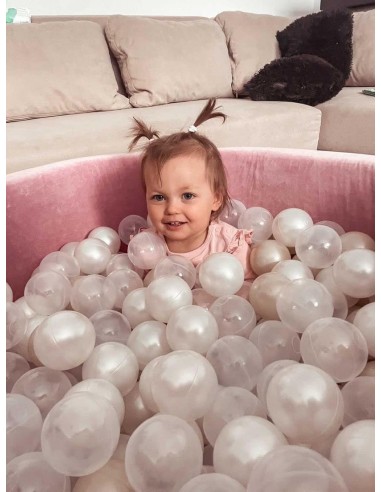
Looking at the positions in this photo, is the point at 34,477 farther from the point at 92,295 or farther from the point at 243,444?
the point at 92,295

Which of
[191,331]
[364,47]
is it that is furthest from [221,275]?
[364,47]

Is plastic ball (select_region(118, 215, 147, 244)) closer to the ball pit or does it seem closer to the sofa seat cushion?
the ball pit

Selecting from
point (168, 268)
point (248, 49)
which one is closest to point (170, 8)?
point (248, 49)

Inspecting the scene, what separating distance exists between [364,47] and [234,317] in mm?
2258

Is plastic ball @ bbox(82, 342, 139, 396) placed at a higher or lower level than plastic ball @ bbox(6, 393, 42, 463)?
lower

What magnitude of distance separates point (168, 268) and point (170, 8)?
2.23m

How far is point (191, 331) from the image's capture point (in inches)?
30.8

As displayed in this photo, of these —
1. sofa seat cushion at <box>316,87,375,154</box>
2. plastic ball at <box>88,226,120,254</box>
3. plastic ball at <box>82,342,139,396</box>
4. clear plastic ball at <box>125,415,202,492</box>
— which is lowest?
sofa seat cushion at <box>316,87,375,154</box>

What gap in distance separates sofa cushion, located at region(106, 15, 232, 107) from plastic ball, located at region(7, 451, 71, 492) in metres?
1.75

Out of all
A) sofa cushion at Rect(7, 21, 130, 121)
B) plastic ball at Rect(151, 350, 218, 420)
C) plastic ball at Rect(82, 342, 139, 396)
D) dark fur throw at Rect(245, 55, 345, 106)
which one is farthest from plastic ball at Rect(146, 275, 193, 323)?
dark fur throw at Rect(245, 55, 345, 106)

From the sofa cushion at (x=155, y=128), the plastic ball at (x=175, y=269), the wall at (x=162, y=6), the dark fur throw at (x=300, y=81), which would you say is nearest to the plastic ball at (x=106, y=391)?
the plastic ball at (x=175, y=269)

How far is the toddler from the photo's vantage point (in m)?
1.09

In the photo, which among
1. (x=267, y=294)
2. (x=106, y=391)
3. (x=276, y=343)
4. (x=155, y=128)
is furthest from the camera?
(x=155, y=128)

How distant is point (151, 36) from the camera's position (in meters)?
2.14
